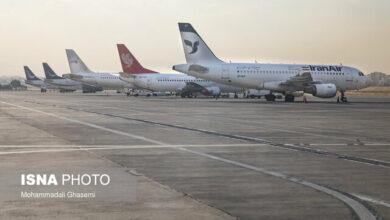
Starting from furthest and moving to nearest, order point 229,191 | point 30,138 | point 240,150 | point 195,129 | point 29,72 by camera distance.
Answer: point 29,72, point 195,129, point 30,138, point 240,150, point 229,191

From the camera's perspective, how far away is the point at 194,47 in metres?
65.3

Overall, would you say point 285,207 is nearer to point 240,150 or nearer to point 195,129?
point 240,150

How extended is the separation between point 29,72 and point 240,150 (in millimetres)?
164009

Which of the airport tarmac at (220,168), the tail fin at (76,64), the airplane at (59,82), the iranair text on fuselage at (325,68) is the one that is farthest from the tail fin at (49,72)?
the airport tarmac at (220,168)

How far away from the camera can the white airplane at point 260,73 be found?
63.5 m

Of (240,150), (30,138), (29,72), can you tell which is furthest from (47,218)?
(29,72)

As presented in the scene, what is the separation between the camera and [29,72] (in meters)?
172

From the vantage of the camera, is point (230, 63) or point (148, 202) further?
point (230, 63)

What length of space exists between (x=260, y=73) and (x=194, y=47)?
7731 millimetres

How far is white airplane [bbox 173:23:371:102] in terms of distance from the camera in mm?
63531

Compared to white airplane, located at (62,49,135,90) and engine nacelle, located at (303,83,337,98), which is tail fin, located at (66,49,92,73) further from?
engine nacelle, located at (303,83,337,98)

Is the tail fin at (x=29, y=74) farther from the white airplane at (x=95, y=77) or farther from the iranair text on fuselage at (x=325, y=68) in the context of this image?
the iranair text on fuselage at (x=325, y=68)

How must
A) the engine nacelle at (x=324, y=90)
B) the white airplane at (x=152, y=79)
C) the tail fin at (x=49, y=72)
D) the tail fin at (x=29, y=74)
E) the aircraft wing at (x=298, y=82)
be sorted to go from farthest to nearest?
the tail fin at (x=29, y=74) < the tail fin at (x=49, y=72) < the white airplane at (x=152, y=79) < the aircraft wing at (x=298, y=82) < the engine nacelle at (x=324, y=90)

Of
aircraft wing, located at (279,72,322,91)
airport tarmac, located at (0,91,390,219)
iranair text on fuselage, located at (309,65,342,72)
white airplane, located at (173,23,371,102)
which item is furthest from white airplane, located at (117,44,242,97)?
airport tarmac, located at (0,91,390,219)
